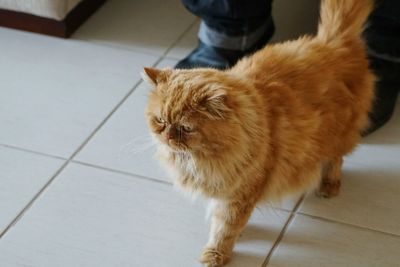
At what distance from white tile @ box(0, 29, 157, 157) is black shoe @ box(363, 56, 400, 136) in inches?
26.9

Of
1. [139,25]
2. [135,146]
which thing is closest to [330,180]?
[135,146]

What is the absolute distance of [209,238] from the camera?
4.64 feet

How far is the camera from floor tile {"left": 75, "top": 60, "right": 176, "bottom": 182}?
1626 mm

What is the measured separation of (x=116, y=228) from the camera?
1.45 metres

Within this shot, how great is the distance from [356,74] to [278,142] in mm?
258

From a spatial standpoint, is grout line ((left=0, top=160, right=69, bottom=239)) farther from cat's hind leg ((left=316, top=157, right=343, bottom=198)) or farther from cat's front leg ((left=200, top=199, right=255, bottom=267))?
cat's hind leg ((left=316, top=157, right=343, bottom=198))

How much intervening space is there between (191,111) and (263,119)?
0.16 meters

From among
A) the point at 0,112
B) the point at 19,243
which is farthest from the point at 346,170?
the point at 0,112

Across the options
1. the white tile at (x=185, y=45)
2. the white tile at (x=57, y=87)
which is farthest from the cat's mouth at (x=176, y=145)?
the white tile at (x=185, y=45)

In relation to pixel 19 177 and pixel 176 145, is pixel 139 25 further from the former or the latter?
pixel 176 145

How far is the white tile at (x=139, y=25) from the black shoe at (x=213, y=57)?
178 millimetres

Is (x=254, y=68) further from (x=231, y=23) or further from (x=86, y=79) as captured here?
(x=86, y=79)

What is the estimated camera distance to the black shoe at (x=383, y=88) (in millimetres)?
1735

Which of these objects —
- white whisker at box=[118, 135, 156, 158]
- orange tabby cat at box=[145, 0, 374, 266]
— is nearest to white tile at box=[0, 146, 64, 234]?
white whisker at box=[118, 135, 156, 158]
